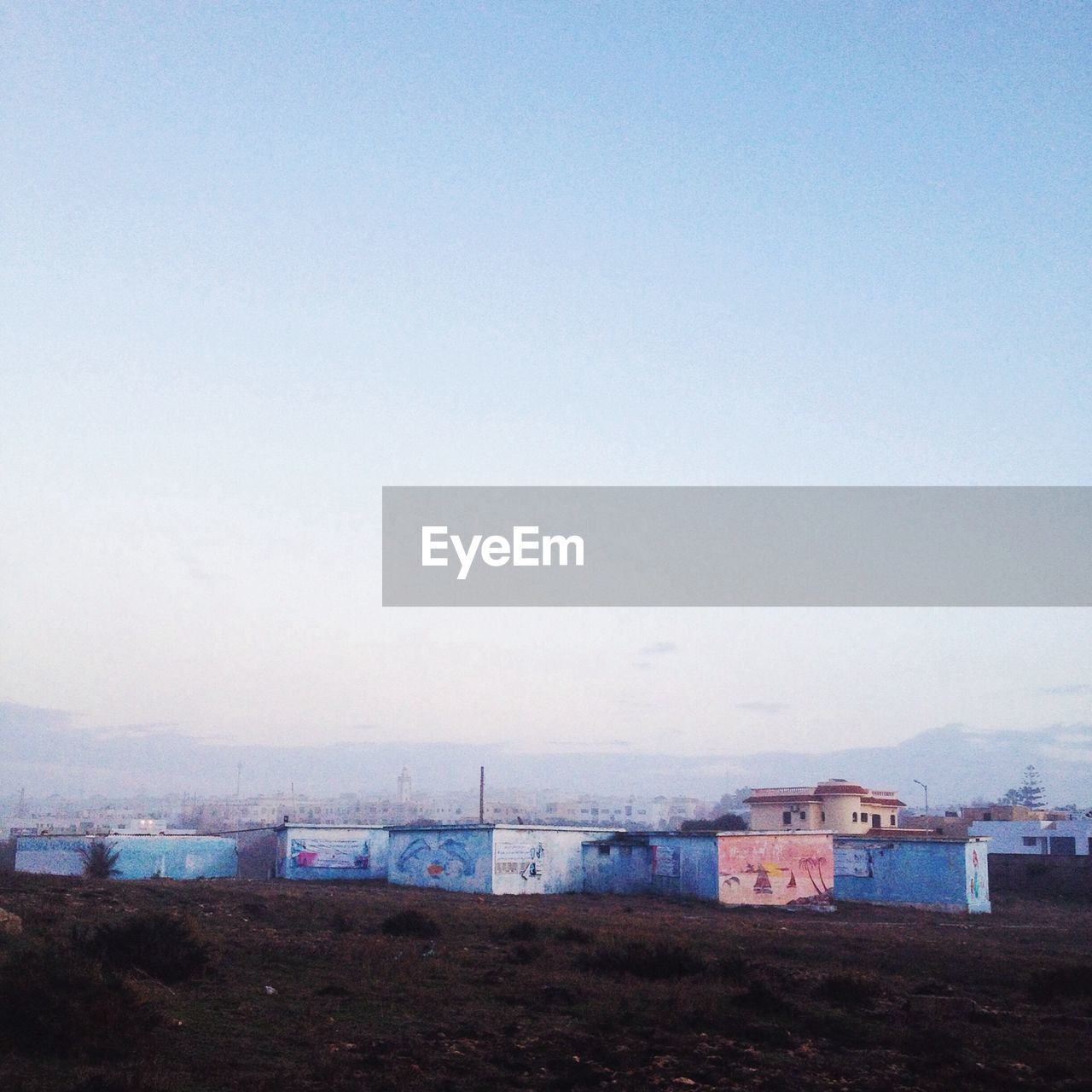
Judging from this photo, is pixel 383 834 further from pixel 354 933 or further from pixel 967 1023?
pixel 967 1023

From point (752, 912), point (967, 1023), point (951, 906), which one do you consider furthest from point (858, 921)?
point (967, 1023)

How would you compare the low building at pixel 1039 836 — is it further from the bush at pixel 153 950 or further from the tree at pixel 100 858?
the bush at pixel 153 950

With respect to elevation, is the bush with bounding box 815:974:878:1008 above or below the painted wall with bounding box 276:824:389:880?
above

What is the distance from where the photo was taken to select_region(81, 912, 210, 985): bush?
18.1 meters

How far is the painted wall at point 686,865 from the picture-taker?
44750 millimetres

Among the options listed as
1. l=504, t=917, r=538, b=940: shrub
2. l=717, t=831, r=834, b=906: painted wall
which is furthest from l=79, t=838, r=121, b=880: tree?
l=504, t=917, r=538, b=940: shrub

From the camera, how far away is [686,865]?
4619cm

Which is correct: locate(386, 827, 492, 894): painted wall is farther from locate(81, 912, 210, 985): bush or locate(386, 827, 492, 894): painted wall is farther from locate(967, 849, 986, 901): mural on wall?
locate(81, 912, 210, 985): bush

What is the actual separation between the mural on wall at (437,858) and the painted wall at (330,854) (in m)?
3.97

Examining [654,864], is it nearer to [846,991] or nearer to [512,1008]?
[846,991]

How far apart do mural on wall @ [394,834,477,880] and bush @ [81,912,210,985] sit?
97.3 feet

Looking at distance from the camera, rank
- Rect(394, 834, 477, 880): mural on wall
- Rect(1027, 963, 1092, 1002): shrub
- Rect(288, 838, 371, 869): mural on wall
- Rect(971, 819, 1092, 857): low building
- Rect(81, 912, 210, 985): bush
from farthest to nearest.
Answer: Rect(971, 819, 1092, 857): low building
Rect(288, 838, 371, 869): mural on wall
Rect(394, 834, 477, 880): mural on wall
Rect(1027, 963, 1092, 1002): shrub
Rect(81, 912, 210, 985): bush

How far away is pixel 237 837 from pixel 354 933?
42.0 m

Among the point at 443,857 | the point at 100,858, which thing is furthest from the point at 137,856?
the point at 443,857
